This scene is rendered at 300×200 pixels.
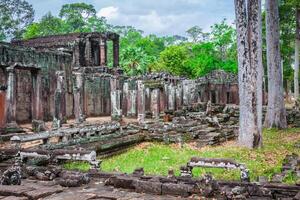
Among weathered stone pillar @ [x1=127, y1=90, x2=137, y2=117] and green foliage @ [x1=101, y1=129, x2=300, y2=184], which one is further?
weathered stone pillar @ [x1=127, y1=90, x2=137, y2=117]

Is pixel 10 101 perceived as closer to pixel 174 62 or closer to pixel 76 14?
pixel 174 62

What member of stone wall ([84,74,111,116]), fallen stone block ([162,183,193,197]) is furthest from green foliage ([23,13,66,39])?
fallen stone block ([162,183,193,197])

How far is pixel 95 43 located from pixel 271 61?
19742 mm

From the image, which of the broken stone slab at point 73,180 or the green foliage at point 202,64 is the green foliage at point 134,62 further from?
the broken stone slab at point 73,180

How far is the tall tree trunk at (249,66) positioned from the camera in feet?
48.4

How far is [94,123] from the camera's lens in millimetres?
20000

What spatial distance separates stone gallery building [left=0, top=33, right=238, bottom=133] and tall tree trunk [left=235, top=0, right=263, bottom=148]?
7.67 m

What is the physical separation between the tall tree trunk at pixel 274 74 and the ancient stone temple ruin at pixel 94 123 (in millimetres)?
2353

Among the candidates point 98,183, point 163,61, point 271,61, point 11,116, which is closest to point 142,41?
point 163,61

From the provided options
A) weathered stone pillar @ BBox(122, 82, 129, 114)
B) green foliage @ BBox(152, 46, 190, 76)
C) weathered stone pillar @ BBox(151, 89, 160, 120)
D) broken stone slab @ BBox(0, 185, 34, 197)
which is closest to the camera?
broken stone slab @ BBox(0, 185, 34, 197)

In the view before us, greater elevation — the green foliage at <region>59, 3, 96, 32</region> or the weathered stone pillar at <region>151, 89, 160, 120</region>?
the green foliage at <region>59, 3, 96, 32</region>

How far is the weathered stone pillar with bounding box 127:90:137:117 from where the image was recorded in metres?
27.4

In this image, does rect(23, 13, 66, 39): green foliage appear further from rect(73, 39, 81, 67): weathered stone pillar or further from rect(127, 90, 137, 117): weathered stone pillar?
rect(127, 90, 137, 117): weathered stone pillar

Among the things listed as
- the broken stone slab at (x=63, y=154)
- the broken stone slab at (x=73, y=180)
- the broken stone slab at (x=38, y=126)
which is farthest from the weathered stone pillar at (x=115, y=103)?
the broken stone slab at (x=73, y=180)
